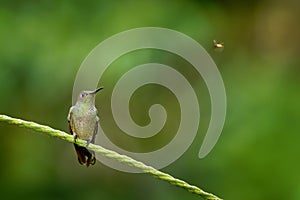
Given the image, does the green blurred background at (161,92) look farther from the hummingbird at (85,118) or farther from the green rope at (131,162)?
the green rope at (131,162)

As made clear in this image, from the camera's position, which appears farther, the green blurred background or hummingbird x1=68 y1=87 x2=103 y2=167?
the green blurred background

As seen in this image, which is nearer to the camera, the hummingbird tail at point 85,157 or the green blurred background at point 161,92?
the hummingbird tail at point 85,157

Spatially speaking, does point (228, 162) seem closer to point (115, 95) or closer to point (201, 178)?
point (201, 178)

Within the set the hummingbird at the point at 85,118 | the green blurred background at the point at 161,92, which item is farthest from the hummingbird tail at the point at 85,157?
the green blurred background at the point at 161,92

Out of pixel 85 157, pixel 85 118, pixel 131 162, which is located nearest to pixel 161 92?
pixel 85 118

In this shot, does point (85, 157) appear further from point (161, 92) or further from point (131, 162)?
point (161, 92)

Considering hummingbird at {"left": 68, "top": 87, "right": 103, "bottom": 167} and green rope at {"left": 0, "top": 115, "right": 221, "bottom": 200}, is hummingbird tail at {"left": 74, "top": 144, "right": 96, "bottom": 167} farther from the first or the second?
green rope at {"left": 0, "top": 115, "right": 221, "bottom": 200}

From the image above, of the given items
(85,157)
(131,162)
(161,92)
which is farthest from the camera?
(161,92)

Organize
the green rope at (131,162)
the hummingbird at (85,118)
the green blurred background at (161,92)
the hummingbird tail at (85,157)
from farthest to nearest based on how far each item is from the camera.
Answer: the green blurred background at (161,92) < the hummingbird at (85,118) < the hummingbird tail at (85,157) < the green rope at (131,162)

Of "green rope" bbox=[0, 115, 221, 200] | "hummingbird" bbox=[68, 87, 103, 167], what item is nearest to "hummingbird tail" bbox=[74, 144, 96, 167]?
"hummingbird" bbox=[68, 87, 103, 167]
